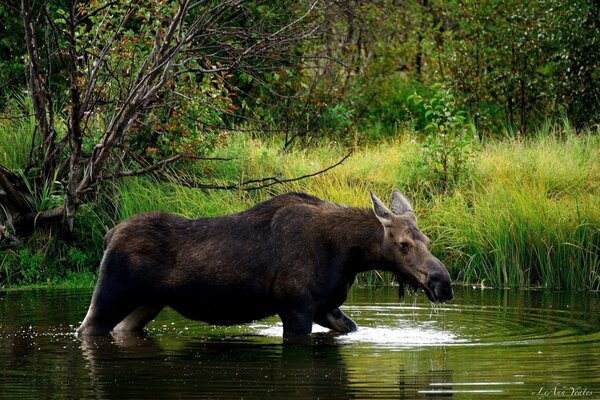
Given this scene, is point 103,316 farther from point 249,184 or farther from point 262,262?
point 249,184

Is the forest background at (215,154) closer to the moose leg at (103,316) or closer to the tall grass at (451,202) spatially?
the tall grass at (451,202)

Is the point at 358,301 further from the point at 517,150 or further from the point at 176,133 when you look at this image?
the point at 517,150

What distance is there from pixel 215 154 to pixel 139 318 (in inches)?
253

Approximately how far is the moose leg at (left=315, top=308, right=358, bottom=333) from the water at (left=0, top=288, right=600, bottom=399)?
138mm

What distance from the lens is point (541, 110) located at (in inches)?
848

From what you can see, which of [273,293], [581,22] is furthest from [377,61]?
[273,293]

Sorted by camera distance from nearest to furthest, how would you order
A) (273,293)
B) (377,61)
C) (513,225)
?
(273,293), (513,225), (377,61)

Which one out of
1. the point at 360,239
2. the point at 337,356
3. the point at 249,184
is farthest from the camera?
the point at 249,184

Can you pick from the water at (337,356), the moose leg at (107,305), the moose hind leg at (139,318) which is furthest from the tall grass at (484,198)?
the moose leg at (107,305)

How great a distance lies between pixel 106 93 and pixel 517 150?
553 centimetres

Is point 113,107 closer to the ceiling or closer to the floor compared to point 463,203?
closer to the ceiling

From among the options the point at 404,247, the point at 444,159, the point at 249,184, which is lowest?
the point at 404,247

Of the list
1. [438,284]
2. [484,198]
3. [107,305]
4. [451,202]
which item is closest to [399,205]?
[438,284]

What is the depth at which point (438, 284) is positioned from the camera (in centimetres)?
959
